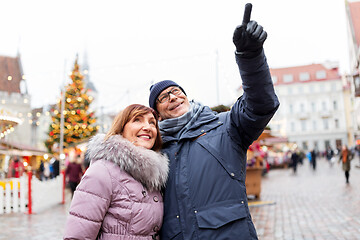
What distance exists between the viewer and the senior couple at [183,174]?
1.81 meters

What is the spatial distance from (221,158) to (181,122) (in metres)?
0.39

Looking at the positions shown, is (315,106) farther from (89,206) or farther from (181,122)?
(89,206)

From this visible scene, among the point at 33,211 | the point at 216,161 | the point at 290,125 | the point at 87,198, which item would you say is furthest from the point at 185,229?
the point at 290,125

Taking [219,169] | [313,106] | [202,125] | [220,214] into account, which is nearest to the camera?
[220,214]

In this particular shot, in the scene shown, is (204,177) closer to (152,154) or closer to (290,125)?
(152,154)

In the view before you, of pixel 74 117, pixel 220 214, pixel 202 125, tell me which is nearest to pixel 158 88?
pixel 202 125

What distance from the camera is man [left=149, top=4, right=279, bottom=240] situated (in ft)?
5.83

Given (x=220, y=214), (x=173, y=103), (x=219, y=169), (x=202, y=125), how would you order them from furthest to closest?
(x=173, y=103) → (x=202, y=125) → (x=219, y=169) → (x=220, y=214)

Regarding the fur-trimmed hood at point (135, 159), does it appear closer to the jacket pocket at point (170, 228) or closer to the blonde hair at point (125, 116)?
the blonde hair at point (125, 116)

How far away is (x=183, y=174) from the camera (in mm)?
1984

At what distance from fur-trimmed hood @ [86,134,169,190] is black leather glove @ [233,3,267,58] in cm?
81

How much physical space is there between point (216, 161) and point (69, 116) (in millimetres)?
22300

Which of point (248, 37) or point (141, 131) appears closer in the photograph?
point (248, 37)

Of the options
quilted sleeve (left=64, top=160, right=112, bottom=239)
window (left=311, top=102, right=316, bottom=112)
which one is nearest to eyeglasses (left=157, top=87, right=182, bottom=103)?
quilted sleeve (left=64, top=160, right=112, bottom=239)
